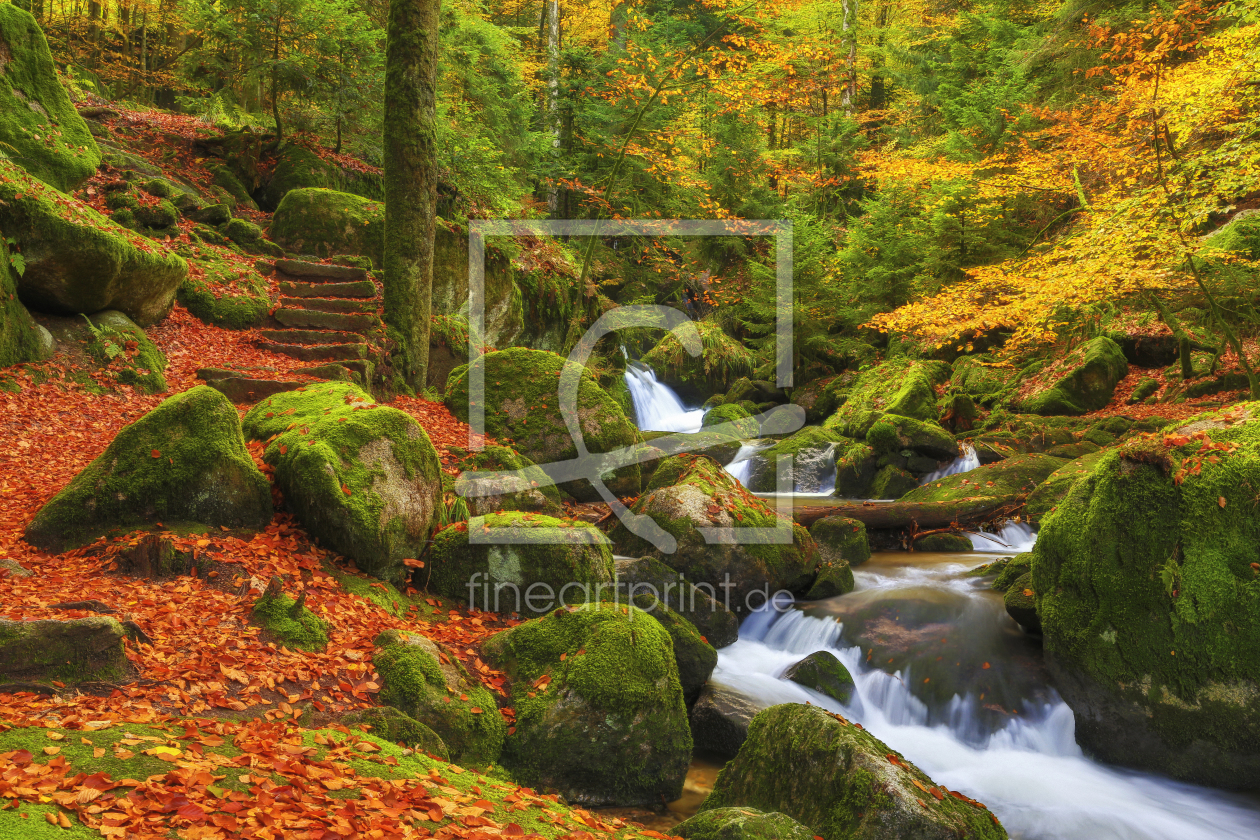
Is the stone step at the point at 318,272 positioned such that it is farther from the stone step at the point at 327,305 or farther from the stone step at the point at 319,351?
the stone step at the point at 319,351

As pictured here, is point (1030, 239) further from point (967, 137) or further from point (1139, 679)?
point (1139, 679)

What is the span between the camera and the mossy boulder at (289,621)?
453cm

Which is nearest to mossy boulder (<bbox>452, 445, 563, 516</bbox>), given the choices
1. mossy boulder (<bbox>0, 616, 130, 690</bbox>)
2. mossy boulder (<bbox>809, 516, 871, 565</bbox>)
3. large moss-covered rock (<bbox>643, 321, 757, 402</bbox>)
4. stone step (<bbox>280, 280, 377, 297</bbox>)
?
mossy boulder (<bbox>809, 516, 871, 565</bbox>)

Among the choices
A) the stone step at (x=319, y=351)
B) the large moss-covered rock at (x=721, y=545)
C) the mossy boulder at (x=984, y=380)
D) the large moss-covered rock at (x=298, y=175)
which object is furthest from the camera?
the mossy boulder at (x=984, y=380)

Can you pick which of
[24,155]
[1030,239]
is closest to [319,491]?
[24,155]

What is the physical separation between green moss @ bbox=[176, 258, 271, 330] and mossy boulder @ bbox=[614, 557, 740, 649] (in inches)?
282

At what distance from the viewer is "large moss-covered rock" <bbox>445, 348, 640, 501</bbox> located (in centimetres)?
1073

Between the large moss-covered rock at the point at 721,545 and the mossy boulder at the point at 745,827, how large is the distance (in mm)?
4218

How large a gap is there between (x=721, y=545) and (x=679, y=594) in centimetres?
104

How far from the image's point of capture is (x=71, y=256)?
8055 mm

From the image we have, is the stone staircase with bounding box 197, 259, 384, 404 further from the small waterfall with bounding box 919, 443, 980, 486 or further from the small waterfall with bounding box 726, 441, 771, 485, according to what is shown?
the small waterfall with bounding box 919, 443, 980, 486

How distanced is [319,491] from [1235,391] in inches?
584

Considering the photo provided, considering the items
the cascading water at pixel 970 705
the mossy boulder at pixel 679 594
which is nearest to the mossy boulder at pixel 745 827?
the cascading water at pixel 970 705

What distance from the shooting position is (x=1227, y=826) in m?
5.01
